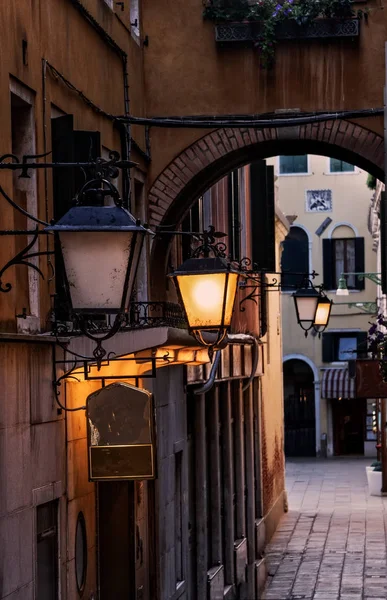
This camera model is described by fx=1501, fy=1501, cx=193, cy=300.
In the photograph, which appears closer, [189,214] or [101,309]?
[101,309]

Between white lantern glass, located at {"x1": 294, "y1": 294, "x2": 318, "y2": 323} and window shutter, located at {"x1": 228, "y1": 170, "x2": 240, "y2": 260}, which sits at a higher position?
window shutter, located at {"x1": 228, "y1": 170, "x2": 240, "y2": 260}

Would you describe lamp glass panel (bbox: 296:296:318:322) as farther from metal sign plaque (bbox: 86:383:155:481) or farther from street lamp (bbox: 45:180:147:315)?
street lamp (bbox: 45:180:147:315)

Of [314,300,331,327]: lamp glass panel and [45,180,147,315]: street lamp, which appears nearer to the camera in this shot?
[45,180,147,315]: street lamp

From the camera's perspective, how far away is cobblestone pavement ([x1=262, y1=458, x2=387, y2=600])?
70.8ft

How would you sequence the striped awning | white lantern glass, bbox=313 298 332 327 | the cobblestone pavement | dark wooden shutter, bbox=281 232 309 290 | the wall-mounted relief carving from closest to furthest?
white lantern glass, bbox=313 298 332 327 → the cobblestone pavement → the striped awning → dark wooden shutter, bbox=281 232 309 290 → the wall-mounted relief carving

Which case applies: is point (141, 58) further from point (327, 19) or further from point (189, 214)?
point (189, 214)

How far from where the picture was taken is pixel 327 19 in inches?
598

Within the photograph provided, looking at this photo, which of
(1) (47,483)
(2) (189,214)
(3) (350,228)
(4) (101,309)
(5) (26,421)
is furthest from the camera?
(3) (350,228)

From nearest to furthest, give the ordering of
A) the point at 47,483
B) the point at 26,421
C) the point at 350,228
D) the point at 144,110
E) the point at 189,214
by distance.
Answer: the point at 26,421 → the point at 47,483 → the point at 144,110 → the point at 189,214 → the point at 350,228

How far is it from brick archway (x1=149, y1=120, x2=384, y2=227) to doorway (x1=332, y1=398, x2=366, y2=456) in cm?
3402

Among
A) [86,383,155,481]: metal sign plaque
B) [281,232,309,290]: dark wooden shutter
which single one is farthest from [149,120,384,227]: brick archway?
[281,232,309,290]: dark wooden shutter

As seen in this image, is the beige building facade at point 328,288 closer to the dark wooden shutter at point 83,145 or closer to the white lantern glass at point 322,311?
the white lantern glass at point 322,311

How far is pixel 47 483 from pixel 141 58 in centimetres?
679

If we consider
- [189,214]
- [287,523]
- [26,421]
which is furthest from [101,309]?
[287,523]
